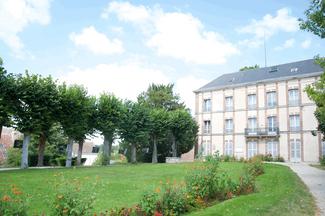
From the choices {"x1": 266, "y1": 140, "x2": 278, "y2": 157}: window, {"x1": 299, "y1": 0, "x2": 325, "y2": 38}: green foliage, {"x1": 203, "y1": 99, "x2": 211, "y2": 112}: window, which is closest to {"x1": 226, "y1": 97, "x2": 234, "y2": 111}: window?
{"x1": 203, "y1": 99, "x2": 211, "y2": 112}: window

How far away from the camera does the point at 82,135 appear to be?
94.2 feet

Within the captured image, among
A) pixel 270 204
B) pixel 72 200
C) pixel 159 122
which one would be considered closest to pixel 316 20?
pixel 270 204

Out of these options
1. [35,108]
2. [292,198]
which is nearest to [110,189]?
→ [292,198]

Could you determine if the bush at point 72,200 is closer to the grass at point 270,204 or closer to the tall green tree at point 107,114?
the grass at point 270,204

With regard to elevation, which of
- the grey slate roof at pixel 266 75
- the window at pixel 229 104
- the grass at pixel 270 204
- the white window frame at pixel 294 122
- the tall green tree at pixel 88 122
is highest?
the grey slate roof at pixel 266 75

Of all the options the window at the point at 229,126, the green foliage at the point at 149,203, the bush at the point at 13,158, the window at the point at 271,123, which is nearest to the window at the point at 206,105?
the window at the point at 229,126

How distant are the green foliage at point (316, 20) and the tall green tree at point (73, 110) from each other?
680 inches

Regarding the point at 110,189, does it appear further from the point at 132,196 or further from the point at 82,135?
the point at 82,135

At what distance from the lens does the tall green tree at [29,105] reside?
21922 millimetres

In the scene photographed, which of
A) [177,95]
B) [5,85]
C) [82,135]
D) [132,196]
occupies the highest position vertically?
[177,95]

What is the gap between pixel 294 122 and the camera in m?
38.6

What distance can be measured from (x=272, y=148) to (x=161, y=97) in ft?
61.9

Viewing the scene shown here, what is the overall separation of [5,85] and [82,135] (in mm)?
9142

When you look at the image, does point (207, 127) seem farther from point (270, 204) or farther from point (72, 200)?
point (72, 200)
